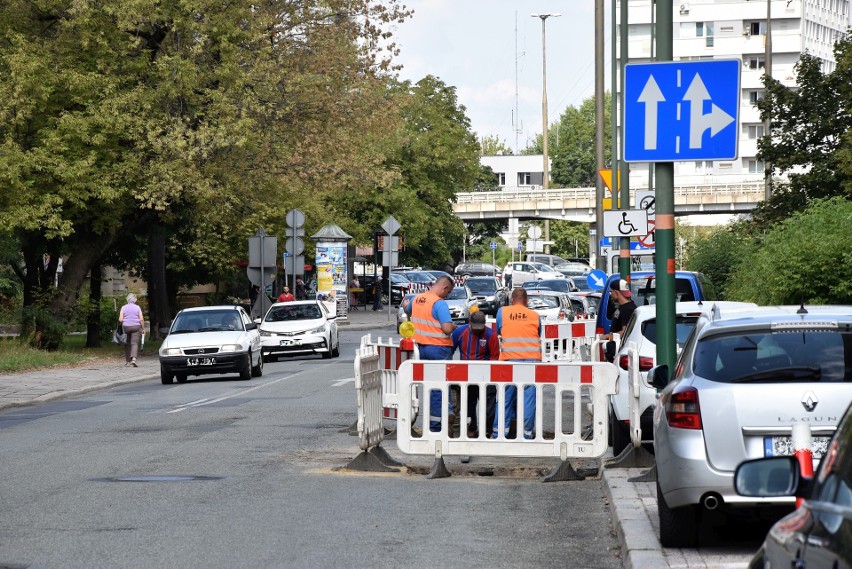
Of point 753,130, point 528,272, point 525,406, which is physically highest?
point 753,130

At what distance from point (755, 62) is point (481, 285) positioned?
67384mm

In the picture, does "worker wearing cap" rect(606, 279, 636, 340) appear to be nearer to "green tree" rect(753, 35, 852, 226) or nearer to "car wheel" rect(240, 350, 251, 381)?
"car wheel" rect(240, 350, 251, 381)

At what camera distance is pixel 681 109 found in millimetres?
11750

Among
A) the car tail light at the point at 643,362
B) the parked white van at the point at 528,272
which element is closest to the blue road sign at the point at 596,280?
the car tail light at the point at 643,362

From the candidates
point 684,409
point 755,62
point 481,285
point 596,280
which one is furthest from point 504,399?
point 755,62

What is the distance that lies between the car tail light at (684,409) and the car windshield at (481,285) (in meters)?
51.3

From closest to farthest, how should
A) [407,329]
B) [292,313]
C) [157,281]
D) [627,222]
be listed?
1. [407,329]
2. [627,222]
3. [292,313]
4. [157,281]

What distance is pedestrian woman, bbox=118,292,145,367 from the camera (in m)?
35.2

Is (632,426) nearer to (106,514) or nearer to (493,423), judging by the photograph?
(493,423)

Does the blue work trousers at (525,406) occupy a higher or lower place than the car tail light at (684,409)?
lower

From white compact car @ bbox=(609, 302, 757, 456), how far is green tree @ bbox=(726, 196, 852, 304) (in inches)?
350

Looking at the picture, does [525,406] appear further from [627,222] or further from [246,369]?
[246,369]

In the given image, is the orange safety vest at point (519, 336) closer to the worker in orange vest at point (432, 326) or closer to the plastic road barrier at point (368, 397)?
the worker in orange vest at point (432, 326)

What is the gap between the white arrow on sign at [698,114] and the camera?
11.7m
